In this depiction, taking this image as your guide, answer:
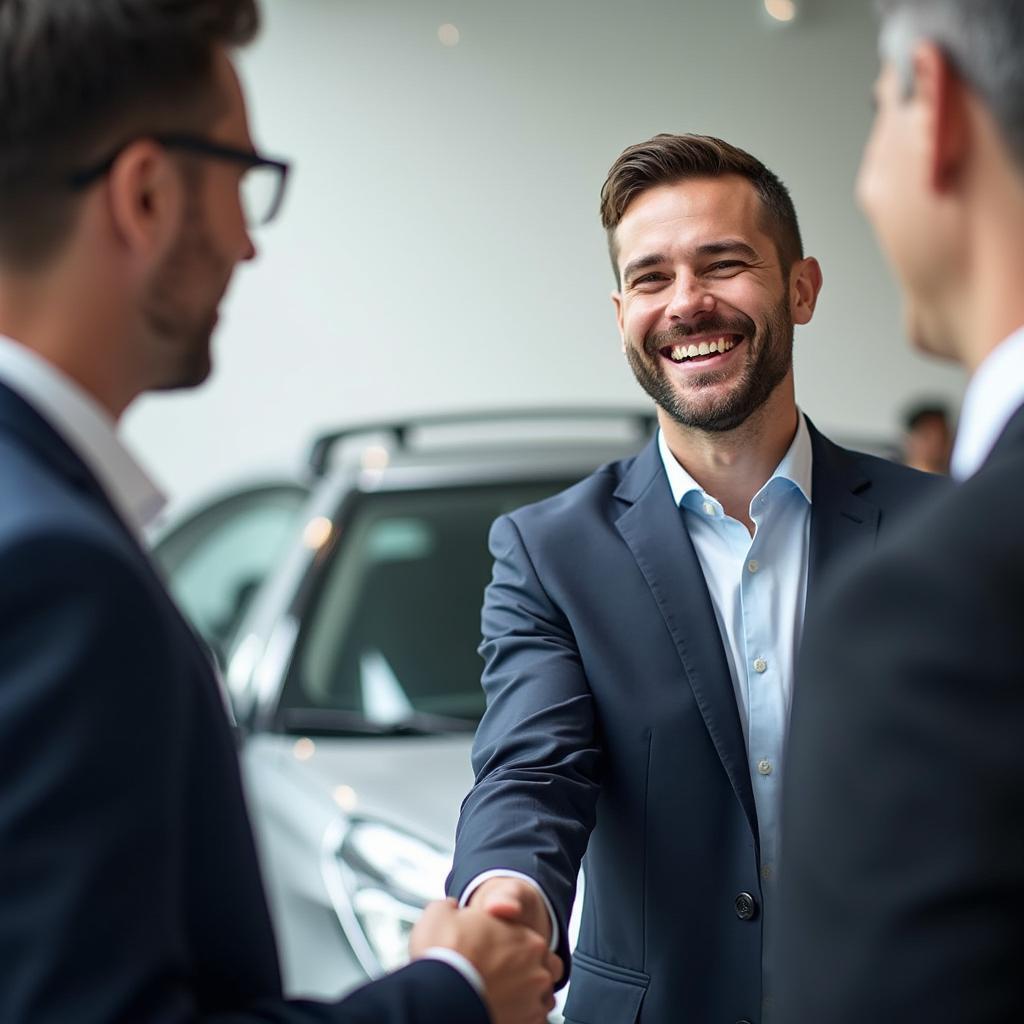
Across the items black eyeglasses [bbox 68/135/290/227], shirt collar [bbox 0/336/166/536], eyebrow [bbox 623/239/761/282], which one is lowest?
shirt collar [bbox 0/336/166/536]

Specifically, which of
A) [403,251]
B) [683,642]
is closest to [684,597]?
[683,642]

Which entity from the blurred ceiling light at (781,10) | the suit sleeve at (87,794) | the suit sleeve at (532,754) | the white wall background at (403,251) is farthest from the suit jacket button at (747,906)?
the white wall background at (403,251)

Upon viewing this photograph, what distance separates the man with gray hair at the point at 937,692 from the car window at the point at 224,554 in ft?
9.80

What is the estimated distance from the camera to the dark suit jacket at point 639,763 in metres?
1.43

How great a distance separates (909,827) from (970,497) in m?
0.19

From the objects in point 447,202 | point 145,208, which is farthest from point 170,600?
point 447,202

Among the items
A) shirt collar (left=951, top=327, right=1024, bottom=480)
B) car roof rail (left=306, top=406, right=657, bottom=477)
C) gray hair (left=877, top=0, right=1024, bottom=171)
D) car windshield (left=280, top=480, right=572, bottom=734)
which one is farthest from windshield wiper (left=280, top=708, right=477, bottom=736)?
gray hair (left=877, top=0, right=1024, bottom=171)

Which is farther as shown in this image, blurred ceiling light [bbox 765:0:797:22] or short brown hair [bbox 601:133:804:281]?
blurred ceiling light [bbox 765:0:797:22]

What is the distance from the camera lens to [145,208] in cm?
106

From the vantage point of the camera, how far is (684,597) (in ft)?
4.93

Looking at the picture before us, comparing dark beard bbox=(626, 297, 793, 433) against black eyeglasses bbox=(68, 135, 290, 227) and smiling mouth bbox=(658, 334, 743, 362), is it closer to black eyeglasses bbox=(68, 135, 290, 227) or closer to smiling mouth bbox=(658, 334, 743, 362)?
smiling mouth bbox=(658, 334, 743, 362)

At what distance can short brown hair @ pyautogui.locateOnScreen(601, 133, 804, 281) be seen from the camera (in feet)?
4.54

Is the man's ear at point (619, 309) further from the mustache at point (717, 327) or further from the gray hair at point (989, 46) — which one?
the gray hair at point (989, 46)

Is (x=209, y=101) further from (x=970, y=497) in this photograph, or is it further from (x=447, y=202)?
(x=447, y=202)
